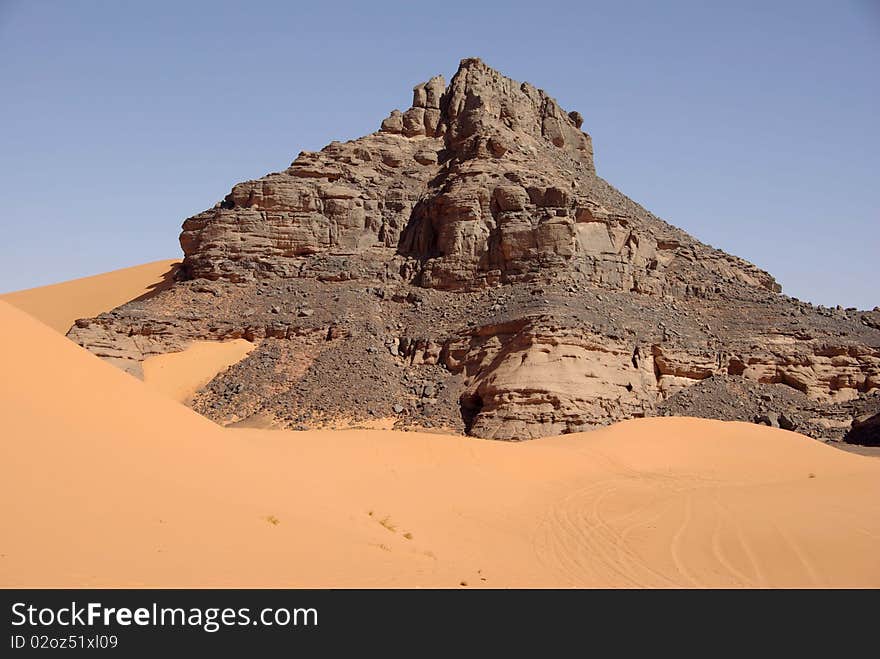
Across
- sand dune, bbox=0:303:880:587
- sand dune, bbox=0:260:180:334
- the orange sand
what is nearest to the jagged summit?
the orange sand

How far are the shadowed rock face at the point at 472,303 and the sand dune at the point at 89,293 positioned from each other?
15.5 m

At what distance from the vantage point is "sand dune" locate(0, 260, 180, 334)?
5681cm

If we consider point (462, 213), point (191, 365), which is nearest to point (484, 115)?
point (462, 213)

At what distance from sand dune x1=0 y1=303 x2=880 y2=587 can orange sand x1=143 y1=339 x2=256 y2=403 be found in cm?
1829

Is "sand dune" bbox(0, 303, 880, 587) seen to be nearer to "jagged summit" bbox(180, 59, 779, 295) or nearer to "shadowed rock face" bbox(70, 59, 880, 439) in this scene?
"shadowed rock face" bbox(70, 59, 880, 439)

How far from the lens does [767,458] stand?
76.3 feet

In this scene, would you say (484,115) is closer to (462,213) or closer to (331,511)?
(462,213)

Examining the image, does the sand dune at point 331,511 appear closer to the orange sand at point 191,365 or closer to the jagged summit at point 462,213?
the orange sand at point 191,365

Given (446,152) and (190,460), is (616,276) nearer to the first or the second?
(446,152)

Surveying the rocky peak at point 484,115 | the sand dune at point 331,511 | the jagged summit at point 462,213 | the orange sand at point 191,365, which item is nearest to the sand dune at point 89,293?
the jagged summit at point 462,213

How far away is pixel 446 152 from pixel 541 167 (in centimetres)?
696

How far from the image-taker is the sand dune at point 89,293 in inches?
2237

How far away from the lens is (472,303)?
38031 millimetres
